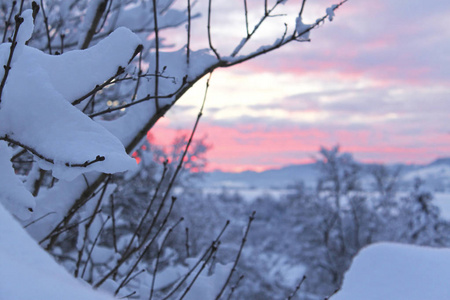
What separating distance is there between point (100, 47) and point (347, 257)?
733 inches

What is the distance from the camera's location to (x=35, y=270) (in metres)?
0.69

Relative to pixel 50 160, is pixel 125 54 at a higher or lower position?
higher

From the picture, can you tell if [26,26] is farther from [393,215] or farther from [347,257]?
[393,215]

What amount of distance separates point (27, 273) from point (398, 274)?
1241 millimetres

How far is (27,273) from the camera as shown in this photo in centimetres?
67

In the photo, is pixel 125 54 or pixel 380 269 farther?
pixel 380 269

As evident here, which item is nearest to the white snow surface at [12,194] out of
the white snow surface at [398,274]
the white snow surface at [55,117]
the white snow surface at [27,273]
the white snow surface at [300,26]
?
the white snow surface at [55,117]

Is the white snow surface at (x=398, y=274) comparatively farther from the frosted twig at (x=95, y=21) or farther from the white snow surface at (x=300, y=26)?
the frosted twig at (x=95, y=21)

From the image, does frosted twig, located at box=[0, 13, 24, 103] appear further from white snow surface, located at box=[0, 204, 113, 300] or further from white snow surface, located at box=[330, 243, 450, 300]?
white snow surface, located at box=[330, 243, 450, 300]

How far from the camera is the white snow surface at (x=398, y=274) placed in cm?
136

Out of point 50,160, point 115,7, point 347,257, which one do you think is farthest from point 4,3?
point 347,257

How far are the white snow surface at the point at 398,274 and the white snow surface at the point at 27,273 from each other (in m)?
1.01

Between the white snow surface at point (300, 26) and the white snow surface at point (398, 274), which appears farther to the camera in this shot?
the white snow surface at point (300, 26)

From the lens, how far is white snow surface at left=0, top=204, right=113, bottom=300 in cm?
63
